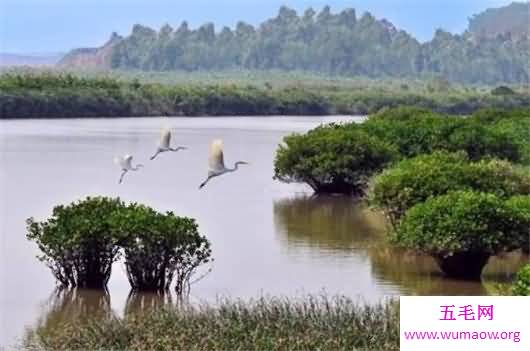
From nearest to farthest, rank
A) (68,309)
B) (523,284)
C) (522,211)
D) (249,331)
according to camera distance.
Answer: (249,331)
(523,284)
(68,309)
(522,211)

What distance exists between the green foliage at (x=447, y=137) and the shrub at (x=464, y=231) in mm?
8879

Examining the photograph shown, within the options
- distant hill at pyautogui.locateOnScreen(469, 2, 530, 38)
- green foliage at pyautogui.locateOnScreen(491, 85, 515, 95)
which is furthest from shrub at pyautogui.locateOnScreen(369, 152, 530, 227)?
green foliage at pyautogui.locateOnScreen(491, 85, 515, 95)

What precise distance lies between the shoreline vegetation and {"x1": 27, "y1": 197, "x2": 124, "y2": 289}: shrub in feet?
25.6

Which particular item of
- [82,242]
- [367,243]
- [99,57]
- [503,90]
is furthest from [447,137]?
[82,242]

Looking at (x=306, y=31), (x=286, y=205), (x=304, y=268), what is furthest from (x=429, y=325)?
(x=306, y=31)

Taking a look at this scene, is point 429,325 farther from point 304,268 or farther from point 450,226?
point 304,268

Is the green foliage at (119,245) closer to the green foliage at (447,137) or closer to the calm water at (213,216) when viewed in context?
the calm water at (213,216)

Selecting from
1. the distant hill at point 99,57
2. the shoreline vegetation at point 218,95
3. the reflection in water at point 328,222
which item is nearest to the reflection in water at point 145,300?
the reflection in water at point 328,222

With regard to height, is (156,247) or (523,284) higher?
(523,284)

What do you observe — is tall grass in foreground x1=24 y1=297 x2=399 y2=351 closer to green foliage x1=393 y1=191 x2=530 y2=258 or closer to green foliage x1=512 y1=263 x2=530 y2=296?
green foliage x1=512 y1=263 x2=530 y2=296

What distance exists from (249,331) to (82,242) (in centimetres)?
314

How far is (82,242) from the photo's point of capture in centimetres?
1108

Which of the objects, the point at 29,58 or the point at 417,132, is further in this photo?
the point at 417,132

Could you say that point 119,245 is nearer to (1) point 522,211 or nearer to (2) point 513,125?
(1) point 522,211
